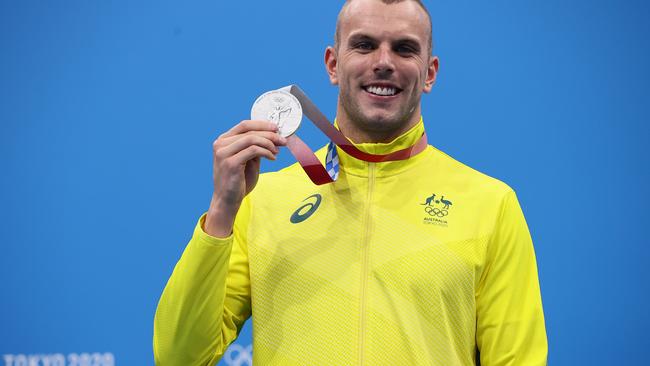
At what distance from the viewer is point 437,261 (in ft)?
4.06

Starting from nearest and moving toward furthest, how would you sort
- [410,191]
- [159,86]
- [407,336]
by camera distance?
[407,336] < [410,191] < [159,86]

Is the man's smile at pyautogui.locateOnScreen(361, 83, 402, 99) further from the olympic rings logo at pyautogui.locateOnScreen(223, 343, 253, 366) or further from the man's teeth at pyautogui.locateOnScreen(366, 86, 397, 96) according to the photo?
the olympic rings logo at pyautogui.locateOnScreen(223, 343, 253, 366)

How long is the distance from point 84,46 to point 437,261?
133 cm

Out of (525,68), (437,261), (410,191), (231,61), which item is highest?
(231,61)

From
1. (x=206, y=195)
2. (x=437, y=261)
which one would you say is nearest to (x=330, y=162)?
(x=437, y=261)

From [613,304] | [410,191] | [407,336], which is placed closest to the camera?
[407,336]

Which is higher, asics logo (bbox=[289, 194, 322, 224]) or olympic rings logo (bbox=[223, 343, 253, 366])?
asics logo (bbox=[289, 194, 322, 224])

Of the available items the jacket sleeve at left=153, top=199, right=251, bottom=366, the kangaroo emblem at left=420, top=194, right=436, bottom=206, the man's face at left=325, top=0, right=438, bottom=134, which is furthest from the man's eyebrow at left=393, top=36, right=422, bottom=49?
the jacket sleeve at left=153, top=199, right=251, bottom=366

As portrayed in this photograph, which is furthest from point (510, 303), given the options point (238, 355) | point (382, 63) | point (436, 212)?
point (238, 355)

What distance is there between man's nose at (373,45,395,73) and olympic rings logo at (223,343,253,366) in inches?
39.5

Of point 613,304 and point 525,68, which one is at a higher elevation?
point 525,68

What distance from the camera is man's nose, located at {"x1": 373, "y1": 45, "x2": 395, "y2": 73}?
127 centimetres

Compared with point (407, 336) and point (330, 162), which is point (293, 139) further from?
point (407, 336)

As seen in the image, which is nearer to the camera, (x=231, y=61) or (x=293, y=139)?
(x=293, y=139)
